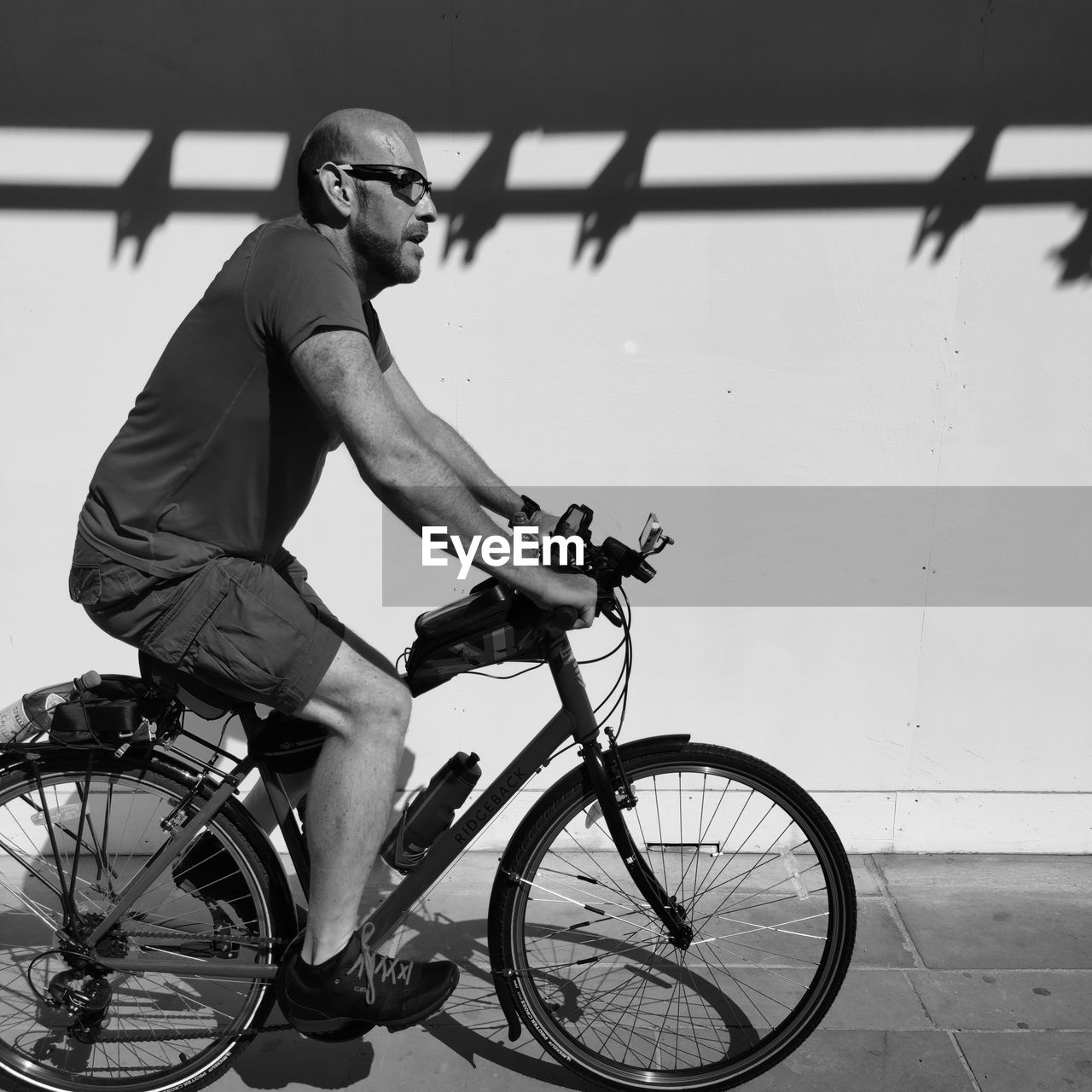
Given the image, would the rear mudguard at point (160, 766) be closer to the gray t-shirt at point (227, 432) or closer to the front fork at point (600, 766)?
the gray t-shirt at point (227, 432)

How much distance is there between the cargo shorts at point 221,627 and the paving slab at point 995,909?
2065 mm

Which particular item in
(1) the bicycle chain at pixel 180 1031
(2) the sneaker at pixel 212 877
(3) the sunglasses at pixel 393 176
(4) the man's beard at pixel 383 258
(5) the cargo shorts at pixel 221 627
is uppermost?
(3) the sunglasses at pixel 393 176

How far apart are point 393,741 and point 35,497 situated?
182 centimetres

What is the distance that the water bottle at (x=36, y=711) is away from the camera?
2.46m

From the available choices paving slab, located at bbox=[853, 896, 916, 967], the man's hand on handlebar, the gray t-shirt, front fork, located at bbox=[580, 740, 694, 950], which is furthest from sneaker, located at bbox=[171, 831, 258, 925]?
paving slab, located at bbox=[853, 896, 916, 967]

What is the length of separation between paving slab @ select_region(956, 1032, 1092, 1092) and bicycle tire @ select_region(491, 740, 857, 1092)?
457 mm

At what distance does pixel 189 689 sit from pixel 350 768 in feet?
→ 1.33

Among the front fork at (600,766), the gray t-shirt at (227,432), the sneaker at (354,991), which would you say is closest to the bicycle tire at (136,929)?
the sneaker at (354,991)

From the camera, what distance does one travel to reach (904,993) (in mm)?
3068

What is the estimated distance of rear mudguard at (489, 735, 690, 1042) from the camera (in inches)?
99.3

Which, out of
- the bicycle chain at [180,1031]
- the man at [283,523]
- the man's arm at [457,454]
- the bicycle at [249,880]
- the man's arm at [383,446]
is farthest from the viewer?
the man's arm at [457,454]

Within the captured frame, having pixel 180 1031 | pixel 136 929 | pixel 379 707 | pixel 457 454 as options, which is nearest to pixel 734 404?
pixel 457 454

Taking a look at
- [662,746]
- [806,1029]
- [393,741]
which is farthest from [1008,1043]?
[393,741]

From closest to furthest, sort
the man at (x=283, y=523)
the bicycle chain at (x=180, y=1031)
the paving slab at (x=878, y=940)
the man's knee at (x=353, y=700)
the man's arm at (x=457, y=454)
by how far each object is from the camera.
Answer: the man at (x=283, y=523)
the man's knee at (x=353, y=700)
the bicycle chain at (x=180, y=1031)
the man's arm at (x=457, y=454)
the paving slab at (x=878, y=940)
